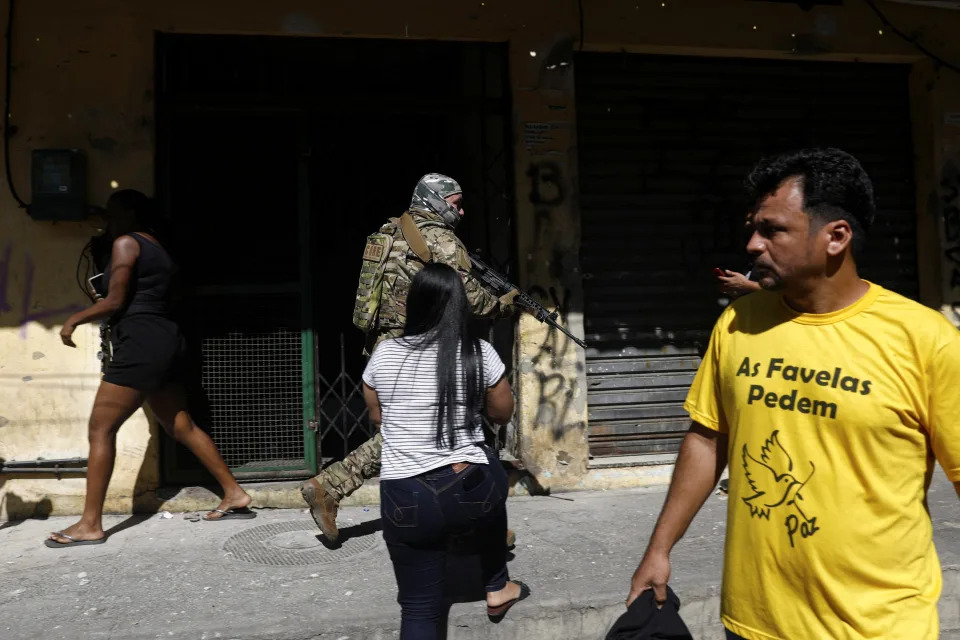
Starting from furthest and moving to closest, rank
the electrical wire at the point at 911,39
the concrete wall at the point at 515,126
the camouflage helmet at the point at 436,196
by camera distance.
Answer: the electrical wire at the point at 911,39, the concrete wall at the point at 515,126, the camouflage helmet at the point at 436,196

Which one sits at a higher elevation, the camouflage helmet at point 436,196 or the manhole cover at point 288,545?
the camouflage helmet at point 436,196

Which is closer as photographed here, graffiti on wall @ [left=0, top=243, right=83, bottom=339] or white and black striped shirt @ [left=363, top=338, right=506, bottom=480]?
white and black striped shirt @ [left=363, top=338, right=506, bottom=480]

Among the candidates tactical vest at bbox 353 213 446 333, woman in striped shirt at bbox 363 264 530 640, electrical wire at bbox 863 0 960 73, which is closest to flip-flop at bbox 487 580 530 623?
woman in striped shirt at bbox 363 264 530 640

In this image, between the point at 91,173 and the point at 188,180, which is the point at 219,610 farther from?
the point at 188,180

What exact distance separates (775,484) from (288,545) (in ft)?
10.3

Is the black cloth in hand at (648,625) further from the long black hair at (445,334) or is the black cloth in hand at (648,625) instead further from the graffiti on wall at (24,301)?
the graffiti on wall at (24,301)

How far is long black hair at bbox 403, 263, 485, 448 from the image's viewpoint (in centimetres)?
288

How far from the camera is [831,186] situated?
1887mm

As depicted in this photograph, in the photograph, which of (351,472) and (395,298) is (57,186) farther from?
(351,472)

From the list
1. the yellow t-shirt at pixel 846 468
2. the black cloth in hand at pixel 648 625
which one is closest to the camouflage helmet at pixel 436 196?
the yellow t-shirt at pixel 846 468

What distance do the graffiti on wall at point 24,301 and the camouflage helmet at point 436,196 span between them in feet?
7.22

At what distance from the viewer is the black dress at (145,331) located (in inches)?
171

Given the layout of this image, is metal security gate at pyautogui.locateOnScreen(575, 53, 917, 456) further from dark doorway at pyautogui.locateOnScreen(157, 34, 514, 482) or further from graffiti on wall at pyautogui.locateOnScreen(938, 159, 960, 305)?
dark doorway at pyautogui.locateOnScreen(157, 34, 514, 482)

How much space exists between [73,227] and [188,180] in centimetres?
91
